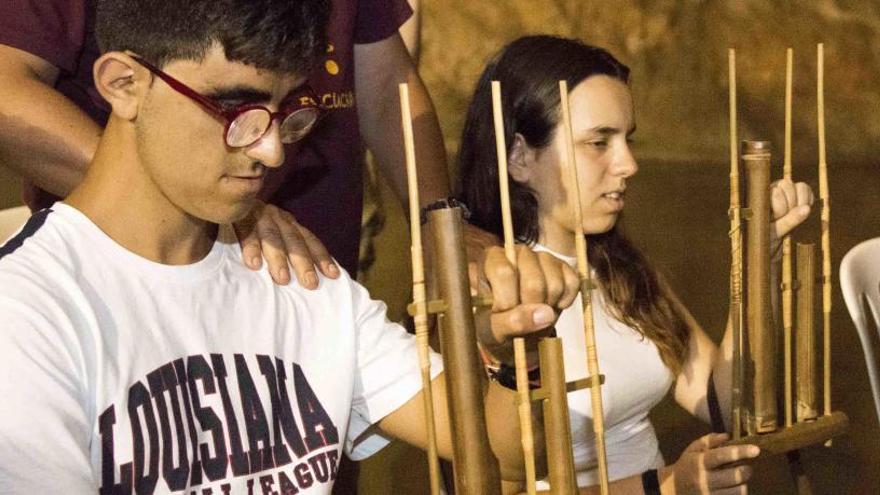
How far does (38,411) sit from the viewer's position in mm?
1157

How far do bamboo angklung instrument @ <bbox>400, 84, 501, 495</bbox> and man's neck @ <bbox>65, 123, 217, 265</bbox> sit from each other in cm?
35

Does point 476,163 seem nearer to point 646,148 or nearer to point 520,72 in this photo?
point 520,72

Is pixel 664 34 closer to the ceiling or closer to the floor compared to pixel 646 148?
closer to the ceiling

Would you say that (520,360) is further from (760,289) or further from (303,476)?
(760,289)

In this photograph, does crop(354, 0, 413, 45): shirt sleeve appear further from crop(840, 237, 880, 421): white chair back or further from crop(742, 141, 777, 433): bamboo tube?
crop(840, 237, 880, 421): white chair back

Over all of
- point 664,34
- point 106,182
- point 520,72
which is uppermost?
point 664,34

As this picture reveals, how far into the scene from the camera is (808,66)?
5.35 m

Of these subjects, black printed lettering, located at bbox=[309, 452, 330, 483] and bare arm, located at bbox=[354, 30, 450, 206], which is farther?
bare arm, located at bbox=[354, 30, 450, 206]

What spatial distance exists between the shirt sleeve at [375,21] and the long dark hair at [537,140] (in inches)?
8.2

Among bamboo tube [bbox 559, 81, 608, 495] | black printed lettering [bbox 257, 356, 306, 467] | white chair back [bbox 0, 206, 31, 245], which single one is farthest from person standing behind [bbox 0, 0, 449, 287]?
bamboo tube [bbox 559, 81, 608, 495]

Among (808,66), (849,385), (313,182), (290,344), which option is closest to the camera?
(290,344)

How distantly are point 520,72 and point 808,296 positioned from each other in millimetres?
560

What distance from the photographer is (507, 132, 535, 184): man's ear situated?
2.03m

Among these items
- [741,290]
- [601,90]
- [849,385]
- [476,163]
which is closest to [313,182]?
[476,163]
